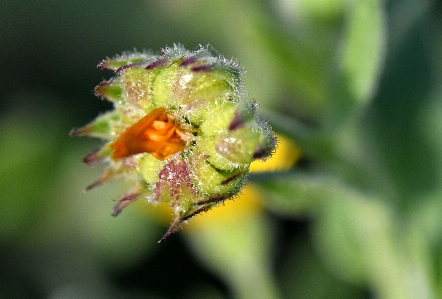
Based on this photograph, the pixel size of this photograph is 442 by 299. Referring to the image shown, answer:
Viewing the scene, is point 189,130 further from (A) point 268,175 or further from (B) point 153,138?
(A) point 268,175

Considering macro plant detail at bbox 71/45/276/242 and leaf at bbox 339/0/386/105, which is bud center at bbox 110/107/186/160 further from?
leaf at bbox 339/0/386/105

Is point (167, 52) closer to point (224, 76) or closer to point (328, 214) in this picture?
point (224, 76)

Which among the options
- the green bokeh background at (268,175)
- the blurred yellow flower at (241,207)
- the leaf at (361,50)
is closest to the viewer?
the leaf at (361,50)

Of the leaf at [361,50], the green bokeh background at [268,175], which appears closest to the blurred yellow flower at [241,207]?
the green bokeh background at [268,175]

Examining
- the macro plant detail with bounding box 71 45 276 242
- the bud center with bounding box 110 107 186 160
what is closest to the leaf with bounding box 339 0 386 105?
the macro plant detail with bounding box 71 45 276 242

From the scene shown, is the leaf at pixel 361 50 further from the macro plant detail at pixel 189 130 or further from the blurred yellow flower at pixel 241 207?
the blurred yellow flower at pixel 241 207

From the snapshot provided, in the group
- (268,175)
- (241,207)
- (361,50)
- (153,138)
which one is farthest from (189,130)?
(241,207)
